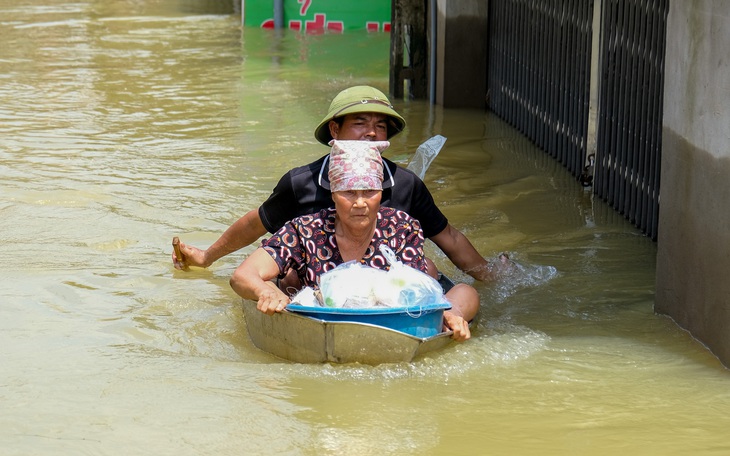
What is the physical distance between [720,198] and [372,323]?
168 cm

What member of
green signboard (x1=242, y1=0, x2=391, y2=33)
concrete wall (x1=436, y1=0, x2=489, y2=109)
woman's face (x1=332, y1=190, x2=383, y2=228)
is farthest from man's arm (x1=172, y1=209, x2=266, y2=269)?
green signboard (x1=242, y1=0, x2=391, y2=33)

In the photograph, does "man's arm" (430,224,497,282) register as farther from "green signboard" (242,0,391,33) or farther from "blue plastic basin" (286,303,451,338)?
"green signboard" (242,0,391,33)

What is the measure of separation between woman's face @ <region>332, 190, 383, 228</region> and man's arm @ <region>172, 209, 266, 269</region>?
0.83m

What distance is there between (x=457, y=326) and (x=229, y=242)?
1657mm

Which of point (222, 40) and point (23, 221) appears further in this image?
point (222, 40)

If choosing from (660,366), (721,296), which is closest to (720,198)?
(721,296)

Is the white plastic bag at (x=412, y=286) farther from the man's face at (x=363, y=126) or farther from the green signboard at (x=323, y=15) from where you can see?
the green signboard at (x=323, y=15)

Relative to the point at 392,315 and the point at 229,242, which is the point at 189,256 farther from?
the point at 392,315

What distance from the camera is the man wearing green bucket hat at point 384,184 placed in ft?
18.4

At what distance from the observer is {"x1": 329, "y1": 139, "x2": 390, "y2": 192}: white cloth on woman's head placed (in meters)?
5.16

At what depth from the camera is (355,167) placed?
5.18 m

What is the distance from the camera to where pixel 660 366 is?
530cm

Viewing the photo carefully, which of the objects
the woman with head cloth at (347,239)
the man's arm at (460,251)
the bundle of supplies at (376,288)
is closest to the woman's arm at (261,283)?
the woman with head cloth at (347,239)

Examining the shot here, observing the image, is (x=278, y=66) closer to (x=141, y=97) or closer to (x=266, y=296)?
(x=141, y=97)
